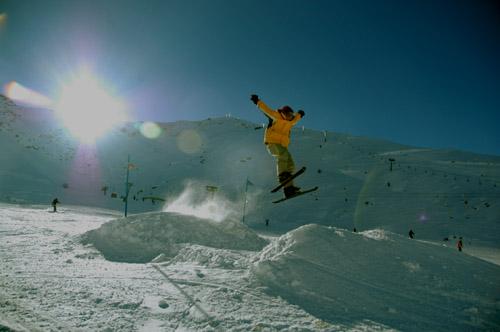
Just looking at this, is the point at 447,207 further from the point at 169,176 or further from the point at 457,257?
the point at 169,176

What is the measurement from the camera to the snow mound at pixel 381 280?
20.3 feet

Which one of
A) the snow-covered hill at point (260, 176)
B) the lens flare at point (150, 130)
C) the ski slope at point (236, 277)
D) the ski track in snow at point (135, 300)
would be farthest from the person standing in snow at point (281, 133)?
the lens flare at point (150, 130)

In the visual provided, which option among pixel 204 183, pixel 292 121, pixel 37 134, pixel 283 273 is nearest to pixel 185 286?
pixel 283 273

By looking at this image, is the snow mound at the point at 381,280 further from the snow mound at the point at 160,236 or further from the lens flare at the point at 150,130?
the lens flare at the point at 150,130

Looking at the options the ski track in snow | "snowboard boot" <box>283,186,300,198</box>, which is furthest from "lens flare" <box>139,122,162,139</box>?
"snowboard boot" <box>283,186,300,198</box>

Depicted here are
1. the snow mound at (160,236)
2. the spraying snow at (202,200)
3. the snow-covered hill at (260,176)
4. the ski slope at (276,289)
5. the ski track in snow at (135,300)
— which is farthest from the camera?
the spraying snow at (202,200)

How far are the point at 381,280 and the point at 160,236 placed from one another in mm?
8155

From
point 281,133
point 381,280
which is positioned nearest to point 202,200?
point 281,133

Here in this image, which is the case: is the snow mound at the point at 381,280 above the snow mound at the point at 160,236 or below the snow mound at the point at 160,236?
above

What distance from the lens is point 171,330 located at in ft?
18.5

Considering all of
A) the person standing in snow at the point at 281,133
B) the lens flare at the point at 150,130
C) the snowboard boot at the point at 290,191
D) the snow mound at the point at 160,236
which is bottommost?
the snow mound at the point at 160,236

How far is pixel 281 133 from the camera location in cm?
848

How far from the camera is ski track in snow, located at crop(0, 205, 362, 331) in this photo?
5688 mm

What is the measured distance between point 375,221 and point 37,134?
203 ft
